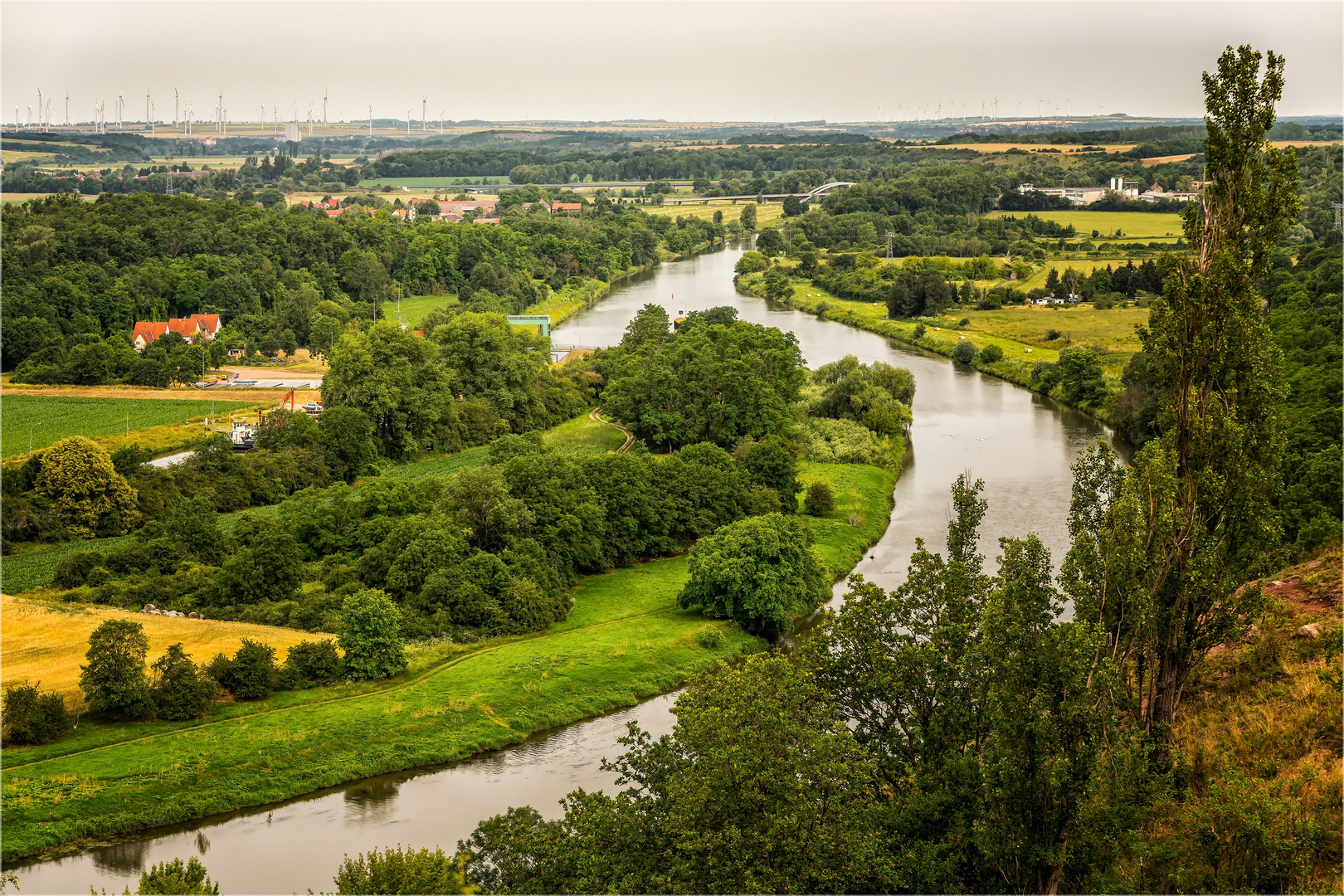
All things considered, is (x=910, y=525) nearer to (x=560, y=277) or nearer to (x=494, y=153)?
(x=560, y=277)

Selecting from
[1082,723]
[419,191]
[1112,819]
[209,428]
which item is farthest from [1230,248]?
[419,191]

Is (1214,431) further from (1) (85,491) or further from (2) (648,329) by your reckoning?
(2) (648,329)

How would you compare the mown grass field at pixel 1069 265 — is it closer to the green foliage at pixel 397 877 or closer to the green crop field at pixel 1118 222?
the green crop field at pixel 1118 222

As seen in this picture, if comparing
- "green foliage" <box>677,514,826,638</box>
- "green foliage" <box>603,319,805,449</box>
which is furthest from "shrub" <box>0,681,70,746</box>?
"green foliage" <box>603,319,805,449</box>

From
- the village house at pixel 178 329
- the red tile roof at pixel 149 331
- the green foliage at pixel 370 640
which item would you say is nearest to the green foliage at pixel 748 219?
the village house at pixel 178 329

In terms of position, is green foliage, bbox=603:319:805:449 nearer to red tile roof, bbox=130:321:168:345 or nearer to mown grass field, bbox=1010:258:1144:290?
red tile roof, bbox=130:321:168:345

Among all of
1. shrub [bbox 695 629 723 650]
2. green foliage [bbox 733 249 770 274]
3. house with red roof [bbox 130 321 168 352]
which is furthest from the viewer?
green foliage [bbox 733 249 770 274]
